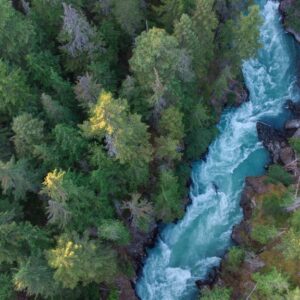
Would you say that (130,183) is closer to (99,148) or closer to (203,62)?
(99,148)

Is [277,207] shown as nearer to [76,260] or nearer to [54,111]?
[76,260]

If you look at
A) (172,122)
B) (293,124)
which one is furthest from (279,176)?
(172,122)

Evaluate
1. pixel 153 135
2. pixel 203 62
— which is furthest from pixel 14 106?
pixel 203 62

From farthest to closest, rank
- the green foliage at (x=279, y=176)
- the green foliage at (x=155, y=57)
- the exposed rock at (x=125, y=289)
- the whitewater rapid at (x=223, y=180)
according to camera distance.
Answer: the whitewater rapid at (x=223, y=180) → the green foliage at (x=279, y=176) → the exposed rock at (x=125, y=289) → the green foliage at (x=155, y=57)

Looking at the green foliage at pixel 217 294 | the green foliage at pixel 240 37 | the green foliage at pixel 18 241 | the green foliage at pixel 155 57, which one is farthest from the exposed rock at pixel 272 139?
the green foliage at pixel 18 241

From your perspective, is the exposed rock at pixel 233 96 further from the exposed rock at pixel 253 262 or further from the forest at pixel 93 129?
the exposed rock at pixel 253 262
